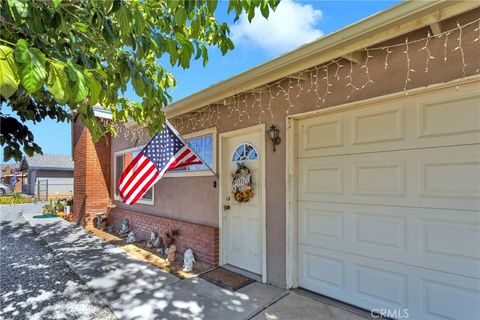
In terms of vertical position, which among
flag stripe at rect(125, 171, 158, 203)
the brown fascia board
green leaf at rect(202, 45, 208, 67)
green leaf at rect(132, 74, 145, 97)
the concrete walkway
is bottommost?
the concrete walkway

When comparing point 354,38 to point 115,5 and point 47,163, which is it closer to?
point 115,5

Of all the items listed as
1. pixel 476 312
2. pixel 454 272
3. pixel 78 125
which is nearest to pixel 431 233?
pixel 454 272

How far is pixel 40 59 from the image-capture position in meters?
1.27

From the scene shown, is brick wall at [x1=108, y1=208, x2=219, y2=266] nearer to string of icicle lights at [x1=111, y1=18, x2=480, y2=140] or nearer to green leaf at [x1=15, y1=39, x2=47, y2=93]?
string of icicle lights at [x1=111, y1=18, x2=480, y2=140]

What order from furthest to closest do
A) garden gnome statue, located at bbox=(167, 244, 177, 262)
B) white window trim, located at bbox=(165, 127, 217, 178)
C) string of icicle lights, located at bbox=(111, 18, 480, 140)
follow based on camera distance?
garden gnome statue, located at bbox=(167, 244, 177, 262) < white window trim, located at bbox=(165, 127, 217, 178) < string of icicle lights, located at bbox=(111, 18, 480, 140)

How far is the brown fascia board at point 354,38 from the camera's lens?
2348 millimetres

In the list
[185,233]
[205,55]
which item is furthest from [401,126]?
[185,233]

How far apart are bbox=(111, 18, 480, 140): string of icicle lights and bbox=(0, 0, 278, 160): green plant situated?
141cm

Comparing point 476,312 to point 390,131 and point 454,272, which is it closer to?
point 454,272

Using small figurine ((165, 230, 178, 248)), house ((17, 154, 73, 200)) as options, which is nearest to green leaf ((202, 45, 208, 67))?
small figurine ((165, 230, 178, 248))

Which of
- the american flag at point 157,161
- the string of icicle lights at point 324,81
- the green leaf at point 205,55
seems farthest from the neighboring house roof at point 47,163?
the green leaf at point 205,55

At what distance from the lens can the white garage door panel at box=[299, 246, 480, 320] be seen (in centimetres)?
262

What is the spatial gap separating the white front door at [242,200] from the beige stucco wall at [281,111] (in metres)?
0.23

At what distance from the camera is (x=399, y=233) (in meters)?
3.00
